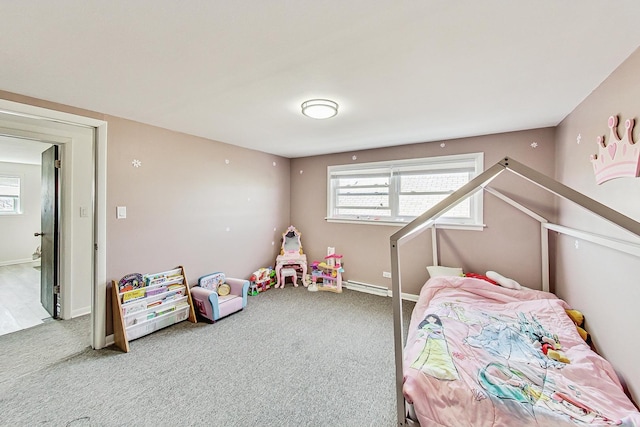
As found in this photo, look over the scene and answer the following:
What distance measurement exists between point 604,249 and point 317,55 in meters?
2.36

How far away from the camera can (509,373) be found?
150 cm

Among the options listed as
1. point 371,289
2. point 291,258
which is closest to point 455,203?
point 371,289

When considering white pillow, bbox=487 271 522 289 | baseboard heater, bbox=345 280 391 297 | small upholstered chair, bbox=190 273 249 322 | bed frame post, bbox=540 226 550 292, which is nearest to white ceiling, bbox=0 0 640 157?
bed frame post, bbox=540 226 550 292

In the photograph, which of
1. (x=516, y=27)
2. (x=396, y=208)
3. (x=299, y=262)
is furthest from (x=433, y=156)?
(x=299, y=262)

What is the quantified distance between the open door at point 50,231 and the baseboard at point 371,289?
3832mm

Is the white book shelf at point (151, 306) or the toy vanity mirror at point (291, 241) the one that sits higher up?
the toy vanity mirror at point (291, 241)

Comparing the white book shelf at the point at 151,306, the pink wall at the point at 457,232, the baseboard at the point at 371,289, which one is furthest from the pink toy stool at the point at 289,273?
the white book shelf at the point at 151,306

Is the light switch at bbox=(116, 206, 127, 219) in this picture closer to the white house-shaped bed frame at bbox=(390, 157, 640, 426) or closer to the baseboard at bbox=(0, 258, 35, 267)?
the white house-shaped bed frame at bbox=(390, 157, 640, 426)

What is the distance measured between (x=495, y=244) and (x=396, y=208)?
1.31 m

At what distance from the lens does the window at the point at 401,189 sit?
3434 mm

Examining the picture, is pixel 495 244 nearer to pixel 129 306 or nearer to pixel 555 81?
pixel 555 81

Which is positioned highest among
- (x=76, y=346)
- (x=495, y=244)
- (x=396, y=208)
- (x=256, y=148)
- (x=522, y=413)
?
(x=256, y=148)

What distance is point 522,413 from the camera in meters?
1.21

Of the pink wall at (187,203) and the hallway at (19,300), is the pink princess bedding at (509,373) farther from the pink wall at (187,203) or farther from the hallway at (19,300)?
the hallway at (19,300)
